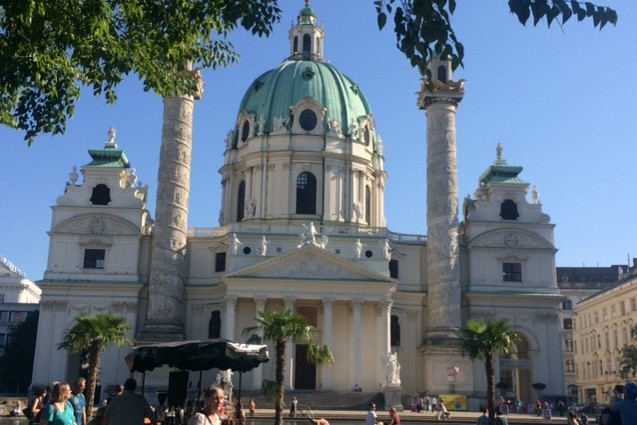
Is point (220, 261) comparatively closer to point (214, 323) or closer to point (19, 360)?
point (214, 323)

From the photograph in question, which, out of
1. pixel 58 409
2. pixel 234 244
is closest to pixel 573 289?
pixel 234 244

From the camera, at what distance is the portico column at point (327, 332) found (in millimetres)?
49875

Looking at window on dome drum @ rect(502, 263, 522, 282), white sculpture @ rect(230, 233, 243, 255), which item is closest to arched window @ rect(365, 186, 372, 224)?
window on dome drum @ rect(502, 263, 522, 282)

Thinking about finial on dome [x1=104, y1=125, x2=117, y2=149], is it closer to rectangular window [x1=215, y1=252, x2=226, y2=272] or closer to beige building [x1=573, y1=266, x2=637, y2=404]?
rectangular window [x1=215, y1=252, x2=226, y2=272]

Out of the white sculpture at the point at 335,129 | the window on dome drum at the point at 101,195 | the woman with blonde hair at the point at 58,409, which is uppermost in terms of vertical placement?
the white sculpture at the point at 335,129

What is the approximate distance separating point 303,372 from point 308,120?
21174 millimetres

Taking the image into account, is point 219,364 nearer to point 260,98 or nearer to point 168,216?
point 168,216

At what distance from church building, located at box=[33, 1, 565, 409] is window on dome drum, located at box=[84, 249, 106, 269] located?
0.24ft

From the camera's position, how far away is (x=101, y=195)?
5588 centimetres

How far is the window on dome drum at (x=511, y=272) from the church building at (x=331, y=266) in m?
0.11

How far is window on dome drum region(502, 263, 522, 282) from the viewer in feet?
185

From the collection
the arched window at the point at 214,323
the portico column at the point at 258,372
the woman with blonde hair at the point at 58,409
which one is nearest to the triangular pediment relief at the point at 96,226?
the arched window at the point at 214,323

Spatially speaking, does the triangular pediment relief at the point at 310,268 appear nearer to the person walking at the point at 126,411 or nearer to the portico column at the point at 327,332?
the portico column at the point at 327,332

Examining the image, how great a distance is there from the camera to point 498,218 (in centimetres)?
5744
